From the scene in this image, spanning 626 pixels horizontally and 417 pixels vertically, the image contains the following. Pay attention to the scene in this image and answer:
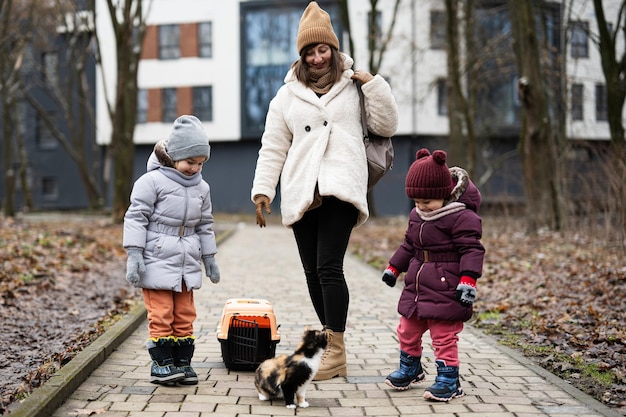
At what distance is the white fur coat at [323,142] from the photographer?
202 inches

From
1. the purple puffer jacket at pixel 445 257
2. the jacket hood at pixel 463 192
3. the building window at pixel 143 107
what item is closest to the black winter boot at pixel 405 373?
the purple puffer jacket at pixel 445 257

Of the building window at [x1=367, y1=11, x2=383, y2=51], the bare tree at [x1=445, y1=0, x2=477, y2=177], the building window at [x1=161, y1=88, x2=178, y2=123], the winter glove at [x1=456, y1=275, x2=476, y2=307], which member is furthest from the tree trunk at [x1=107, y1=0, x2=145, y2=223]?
the building window at [x1=161, y1=88, x2=178, y2=123]

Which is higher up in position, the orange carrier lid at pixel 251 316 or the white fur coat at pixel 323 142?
the white fur coat at pixel 323 142

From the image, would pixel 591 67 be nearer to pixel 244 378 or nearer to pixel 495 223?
pixel 495 223

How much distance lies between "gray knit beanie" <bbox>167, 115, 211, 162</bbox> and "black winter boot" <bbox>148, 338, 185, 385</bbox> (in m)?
1.18

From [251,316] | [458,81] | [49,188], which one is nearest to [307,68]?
[251,316]

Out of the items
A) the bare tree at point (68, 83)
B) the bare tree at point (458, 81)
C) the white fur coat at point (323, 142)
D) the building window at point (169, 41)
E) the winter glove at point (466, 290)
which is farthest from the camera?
the building window at point (169, 41)

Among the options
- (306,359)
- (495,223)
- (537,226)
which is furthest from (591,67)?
(306,359)

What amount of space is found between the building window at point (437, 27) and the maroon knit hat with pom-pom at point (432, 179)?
25132mm

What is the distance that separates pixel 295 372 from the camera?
14.6ft

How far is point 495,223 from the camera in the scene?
2189 cm

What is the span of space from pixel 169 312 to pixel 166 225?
0.55m

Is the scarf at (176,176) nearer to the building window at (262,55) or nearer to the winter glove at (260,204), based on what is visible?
the winter glove at (260,204)

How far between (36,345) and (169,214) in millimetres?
2024
